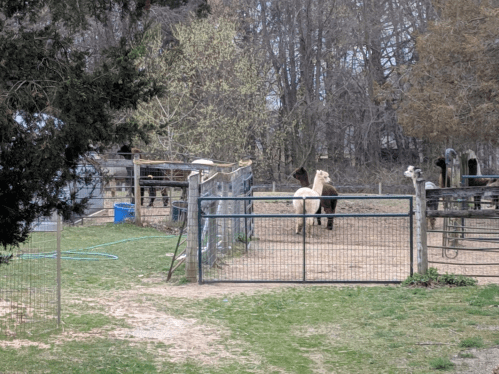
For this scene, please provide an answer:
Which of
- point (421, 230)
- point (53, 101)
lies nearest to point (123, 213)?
point (421, 230)

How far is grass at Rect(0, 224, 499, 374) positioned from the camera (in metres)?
6.50

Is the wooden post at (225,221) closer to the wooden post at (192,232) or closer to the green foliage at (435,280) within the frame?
the wooden post at (192,232)

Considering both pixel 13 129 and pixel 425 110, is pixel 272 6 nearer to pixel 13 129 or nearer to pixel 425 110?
pixel 425 110

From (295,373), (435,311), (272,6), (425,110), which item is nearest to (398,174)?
(425,110)

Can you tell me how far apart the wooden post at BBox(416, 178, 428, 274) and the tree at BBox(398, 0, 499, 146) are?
14.0m

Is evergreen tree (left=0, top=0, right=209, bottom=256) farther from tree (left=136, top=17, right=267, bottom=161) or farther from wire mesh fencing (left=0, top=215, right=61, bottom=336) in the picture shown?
tree (left=136, top=17, right=267, bottom=161)

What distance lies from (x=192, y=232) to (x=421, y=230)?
366 cm

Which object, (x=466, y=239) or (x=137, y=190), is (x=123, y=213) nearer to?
(x=137, y=190)

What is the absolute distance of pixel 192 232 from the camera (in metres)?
10.6

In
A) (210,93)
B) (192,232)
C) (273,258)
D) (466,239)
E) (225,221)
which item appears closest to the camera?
(192,232)

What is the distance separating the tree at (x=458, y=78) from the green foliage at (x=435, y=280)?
14.5 m

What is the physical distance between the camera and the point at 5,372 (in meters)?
6.16

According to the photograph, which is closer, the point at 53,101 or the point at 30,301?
the point at 53,101

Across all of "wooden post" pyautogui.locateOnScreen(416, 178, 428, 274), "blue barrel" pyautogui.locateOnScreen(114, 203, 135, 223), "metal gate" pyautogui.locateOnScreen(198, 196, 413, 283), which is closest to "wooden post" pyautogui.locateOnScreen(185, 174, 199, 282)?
"metal gate" pyautogui.locateOnScreen(198, 196, 413, 283)
